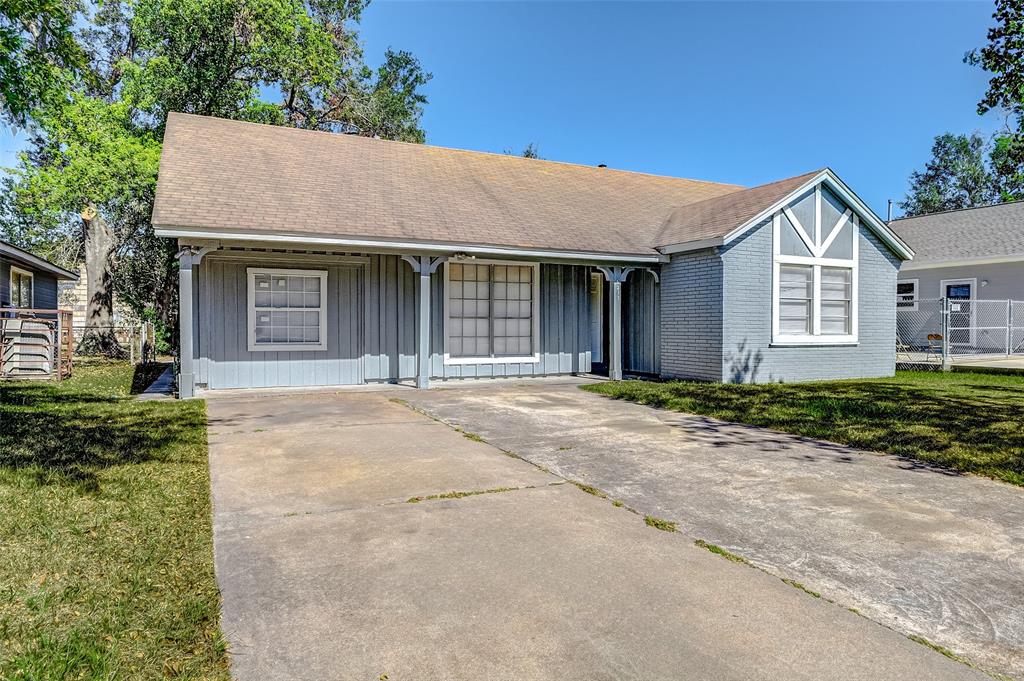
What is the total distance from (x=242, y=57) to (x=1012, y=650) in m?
24.3

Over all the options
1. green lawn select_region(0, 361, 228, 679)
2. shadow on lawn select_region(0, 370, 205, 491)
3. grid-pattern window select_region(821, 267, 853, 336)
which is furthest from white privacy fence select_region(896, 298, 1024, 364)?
green lawn select_region(0, 361, 228, 679)

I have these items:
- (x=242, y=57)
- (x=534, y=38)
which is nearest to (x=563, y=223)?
(x=242, y=57)

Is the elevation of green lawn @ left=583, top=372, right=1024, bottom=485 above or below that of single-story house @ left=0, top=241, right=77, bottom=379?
below

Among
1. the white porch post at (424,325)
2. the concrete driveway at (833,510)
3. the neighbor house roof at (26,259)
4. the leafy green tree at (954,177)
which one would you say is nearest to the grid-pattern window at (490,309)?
the white porch post at (424,325)

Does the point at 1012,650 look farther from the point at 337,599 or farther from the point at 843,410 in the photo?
the point at 843,410

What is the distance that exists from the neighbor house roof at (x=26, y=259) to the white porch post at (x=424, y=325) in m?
10.1

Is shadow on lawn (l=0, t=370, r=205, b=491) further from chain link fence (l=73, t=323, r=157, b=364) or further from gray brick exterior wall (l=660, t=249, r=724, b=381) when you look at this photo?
gray brick exterior wall (l=660, t=249, r=724, b=381)

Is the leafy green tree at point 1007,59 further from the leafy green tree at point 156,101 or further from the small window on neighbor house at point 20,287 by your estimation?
the small window on neighbor house at point 20,287

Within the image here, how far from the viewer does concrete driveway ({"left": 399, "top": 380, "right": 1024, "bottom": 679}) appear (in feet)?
9.05

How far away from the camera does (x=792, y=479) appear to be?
16.3 feet

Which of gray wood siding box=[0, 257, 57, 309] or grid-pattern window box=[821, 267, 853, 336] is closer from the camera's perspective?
grid-pattern window box=[821, 267, 853, 336]

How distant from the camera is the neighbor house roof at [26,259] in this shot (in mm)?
13734

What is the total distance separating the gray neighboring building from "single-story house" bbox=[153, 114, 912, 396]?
802cm

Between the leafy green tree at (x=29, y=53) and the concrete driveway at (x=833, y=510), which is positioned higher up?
the leafy green tree at (x=29, y=53)
